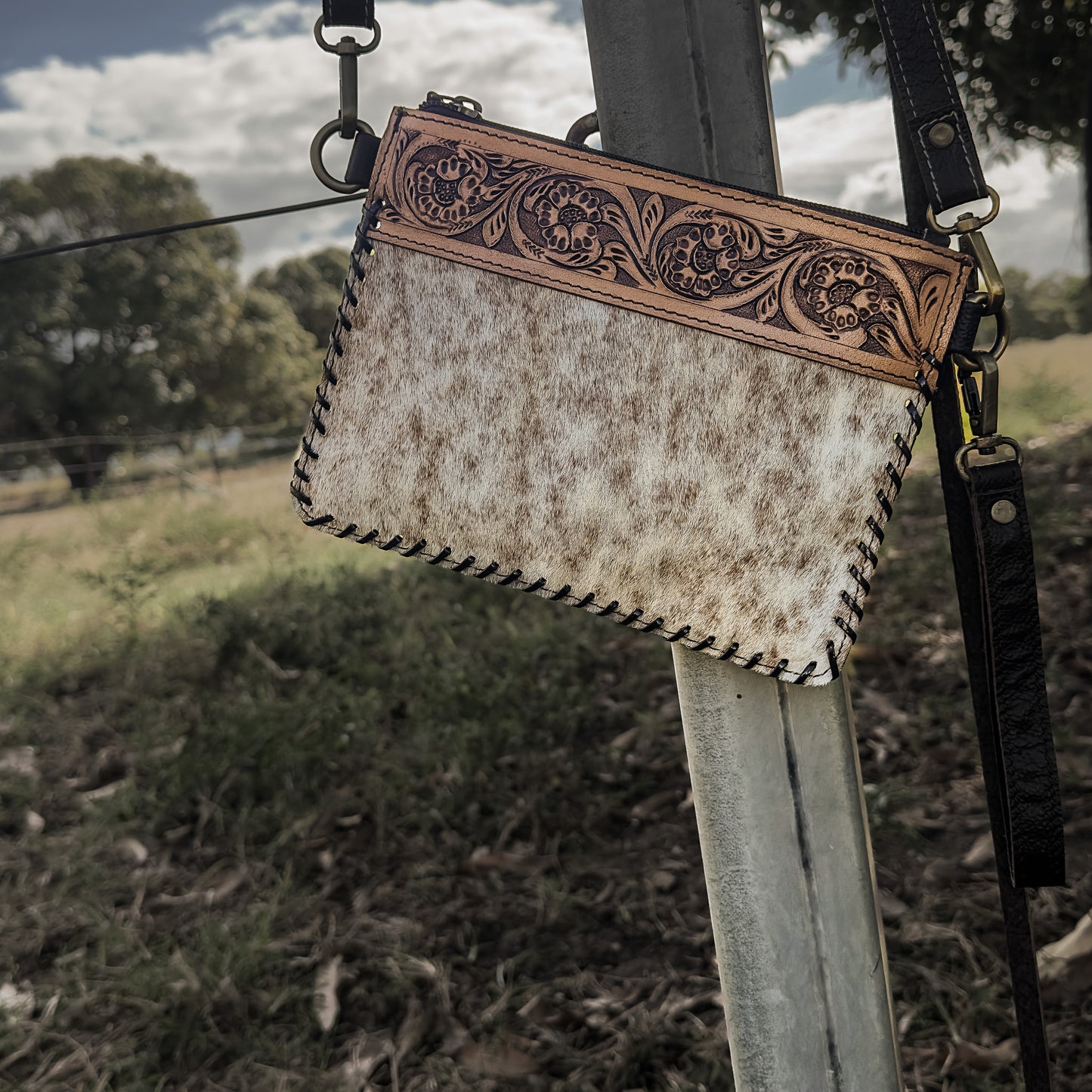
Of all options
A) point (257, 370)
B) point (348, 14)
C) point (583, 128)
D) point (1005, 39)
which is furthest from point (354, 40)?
point (257, 370)

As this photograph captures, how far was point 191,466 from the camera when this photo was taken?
11.3 m

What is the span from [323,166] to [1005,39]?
3.19 m

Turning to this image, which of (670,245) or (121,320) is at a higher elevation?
(121,320)

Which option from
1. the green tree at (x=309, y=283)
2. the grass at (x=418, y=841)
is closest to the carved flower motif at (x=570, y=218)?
the grass at (x=418, y=841)

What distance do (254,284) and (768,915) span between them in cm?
2174

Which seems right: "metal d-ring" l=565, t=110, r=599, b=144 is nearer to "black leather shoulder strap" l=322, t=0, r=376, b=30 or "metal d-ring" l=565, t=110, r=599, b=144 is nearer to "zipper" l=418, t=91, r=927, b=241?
"zipper" l=418, t=91, r=927, b=241

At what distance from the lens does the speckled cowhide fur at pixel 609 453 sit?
25.4 inches

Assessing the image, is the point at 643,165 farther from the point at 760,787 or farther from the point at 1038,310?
the point at 1038,310

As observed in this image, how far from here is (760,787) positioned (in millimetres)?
673

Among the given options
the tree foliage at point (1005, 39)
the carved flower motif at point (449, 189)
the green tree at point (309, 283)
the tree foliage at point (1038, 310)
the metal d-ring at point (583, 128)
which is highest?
the green tree at point (309, 283)

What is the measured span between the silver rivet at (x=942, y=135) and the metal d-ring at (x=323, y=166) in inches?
16.2

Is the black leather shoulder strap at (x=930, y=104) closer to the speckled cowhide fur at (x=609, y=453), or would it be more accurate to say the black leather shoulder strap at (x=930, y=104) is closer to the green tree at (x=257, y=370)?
the speckled cowhide fur at (x=609, y=453)

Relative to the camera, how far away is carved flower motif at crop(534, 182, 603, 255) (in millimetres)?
673

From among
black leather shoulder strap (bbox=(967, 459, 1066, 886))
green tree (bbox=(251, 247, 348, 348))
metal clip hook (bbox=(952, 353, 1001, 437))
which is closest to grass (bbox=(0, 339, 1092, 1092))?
black leather shoulder strap (bbox=(967, 459, 1066, 886))
